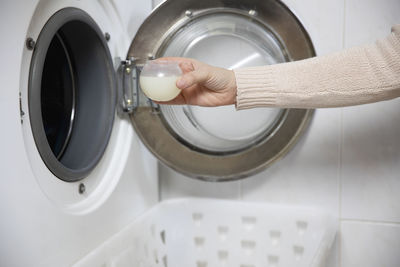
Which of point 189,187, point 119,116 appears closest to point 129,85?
point 119,116

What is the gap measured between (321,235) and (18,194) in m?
0.88

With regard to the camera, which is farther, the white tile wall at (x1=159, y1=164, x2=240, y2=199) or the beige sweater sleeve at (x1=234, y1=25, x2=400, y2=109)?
the white tile wall at (x1=159, y1=164, x2=240, y2=199)

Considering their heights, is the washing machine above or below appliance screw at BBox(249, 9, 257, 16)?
below

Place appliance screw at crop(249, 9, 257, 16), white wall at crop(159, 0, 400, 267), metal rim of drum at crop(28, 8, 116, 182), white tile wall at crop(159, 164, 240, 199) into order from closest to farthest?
metal rim of drum at crop(28, 8, 116, 182)
appliance screw at crop(249, 9, 257, 16)
white wall at crop(159, 0, 400, 267)
white tile wall at crop(159, 164, 240, 199)

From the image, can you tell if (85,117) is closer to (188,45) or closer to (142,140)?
(142,140)

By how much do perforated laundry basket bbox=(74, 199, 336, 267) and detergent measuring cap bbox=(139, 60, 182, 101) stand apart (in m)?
0.44

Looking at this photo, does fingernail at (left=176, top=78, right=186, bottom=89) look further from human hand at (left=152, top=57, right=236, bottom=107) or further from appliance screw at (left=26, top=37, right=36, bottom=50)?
appliance screw at (left=26, top=37, right=36, bottom=50)

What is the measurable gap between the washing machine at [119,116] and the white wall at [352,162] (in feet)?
0.53

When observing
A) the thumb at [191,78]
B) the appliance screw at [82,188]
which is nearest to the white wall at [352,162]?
the thumb at [191,78]

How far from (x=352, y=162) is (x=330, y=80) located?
17.2 inches

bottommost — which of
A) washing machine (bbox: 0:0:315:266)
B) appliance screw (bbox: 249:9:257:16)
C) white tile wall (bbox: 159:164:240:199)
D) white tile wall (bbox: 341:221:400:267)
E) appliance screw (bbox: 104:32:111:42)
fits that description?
white tile wall (bbox: 341:221:400:267)

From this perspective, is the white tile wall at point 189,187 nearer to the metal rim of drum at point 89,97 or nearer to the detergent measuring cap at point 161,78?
the metal rim of drum at point 89,97

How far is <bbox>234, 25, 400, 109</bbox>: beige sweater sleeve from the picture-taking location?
896 mm

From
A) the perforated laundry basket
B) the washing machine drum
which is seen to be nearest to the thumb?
the washing machine drum
